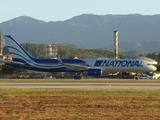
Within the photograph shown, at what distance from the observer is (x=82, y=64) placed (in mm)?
63500

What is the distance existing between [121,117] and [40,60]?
47.7 m

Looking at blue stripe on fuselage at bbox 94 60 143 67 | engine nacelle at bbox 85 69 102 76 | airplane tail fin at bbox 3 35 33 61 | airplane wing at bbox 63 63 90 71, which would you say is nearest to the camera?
engine nacelle at bbox 85 69 102 76

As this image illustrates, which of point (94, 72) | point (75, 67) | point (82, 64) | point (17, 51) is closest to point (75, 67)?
point (75, 67)

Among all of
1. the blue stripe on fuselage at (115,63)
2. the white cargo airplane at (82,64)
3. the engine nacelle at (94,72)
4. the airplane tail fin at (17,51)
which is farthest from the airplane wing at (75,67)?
the airplane tail fin at (17,51)

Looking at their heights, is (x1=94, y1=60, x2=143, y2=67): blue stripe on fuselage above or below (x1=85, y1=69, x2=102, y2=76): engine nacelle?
above

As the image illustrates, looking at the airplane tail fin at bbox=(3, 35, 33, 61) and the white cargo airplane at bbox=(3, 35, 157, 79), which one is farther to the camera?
the airplane tail fin at bbox=(3, 35, 33, 61)

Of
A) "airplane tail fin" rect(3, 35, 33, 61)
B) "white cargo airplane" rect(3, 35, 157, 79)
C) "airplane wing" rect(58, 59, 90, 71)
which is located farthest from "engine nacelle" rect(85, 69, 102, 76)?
"airplane tail fin" rect(3, 35, 33, 61)

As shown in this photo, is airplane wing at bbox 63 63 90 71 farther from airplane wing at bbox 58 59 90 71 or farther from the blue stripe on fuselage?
the blue stripe on fuselage

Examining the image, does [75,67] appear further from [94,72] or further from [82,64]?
[94,72]

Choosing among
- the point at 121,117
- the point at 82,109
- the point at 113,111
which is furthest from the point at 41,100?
the point at 121,117

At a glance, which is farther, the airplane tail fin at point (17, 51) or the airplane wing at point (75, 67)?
the airplane tail fin at point (17, 51)

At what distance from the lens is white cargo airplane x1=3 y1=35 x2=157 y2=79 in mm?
62594

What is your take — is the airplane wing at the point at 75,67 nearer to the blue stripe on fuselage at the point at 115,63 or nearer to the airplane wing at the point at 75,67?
the airplane wing at the point at 75,67

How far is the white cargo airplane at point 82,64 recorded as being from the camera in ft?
205
